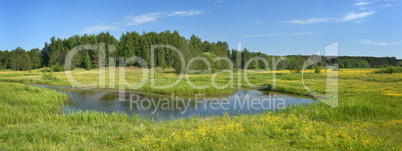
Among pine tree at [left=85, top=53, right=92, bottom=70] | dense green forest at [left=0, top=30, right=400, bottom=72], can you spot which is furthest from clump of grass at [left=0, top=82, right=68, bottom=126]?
pine tree at [left=85, top=53, right=92, bottom=70]

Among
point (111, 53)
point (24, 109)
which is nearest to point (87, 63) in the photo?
point (111, 53)

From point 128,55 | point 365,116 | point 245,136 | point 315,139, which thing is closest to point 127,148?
point 245,136

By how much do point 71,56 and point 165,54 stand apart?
34475 mm

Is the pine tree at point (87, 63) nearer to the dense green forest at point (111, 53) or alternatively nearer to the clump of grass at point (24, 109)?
→ the dense green forest at point (111, 53)

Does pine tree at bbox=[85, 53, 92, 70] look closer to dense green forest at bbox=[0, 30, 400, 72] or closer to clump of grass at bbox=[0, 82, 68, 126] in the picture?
dense green forest at bbox=[0, 30, 400, 72]

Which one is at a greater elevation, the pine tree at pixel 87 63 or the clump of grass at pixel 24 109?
the pine tree at pixel 87 63

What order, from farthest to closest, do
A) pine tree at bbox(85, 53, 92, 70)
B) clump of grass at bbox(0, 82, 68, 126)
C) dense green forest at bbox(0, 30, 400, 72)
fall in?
1. dense green forest at bbox(0, 30, 400, 72)
2. pine tree at bbox(85, 53, 92, 70)
3. clump of grass at bbox(0, 82, 68, 126)

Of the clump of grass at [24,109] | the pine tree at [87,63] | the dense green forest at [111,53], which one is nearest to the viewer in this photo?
the clump of grass at [24,109]

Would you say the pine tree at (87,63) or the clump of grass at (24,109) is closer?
the clump of grass at (24,109)

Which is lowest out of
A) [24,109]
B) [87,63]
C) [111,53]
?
[24,109]

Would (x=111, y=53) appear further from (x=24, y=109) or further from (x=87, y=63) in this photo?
(x=24, y=109)

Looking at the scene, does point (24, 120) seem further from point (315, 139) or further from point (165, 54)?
point (165, 54)

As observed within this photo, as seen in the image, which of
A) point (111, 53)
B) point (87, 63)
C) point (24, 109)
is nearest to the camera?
point (24, 109)

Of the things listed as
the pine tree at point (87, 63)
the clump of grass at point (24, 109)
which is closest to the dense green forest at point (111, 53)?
the pine tree at point (87, 63)
